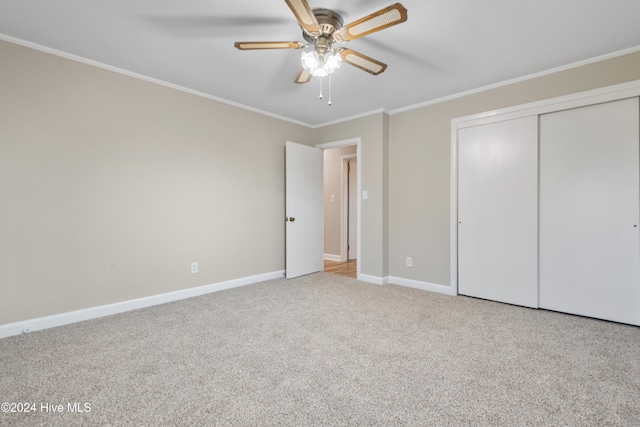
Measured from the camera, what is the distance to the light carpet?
1.50 metres

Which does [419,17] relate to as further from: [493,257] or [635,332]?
[635,332]

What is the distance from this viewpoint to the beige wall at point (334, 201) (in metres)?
6.04

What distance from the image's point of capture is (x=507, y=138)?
10.5 feet

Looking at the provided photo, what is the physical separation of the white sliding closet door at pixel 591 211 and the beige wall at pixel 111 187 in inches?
134

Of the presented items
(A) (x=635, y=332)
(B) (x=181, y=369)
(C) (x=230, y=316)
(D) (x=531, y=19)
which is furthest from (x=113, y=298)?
(A) (x=635, y=332)

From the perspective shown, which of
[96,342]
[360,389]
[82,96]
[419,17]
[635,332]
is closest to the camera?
[360,389]

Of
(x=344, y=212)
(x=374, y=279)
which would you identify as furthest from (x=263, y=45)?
(x=344, y=212)

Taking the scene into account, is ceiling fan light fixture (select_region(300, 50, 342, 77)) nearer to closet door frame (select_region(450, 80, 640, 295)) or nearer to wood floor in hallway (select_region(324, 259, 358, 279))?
closet door frame (select_region(450, 80, 640, 295))

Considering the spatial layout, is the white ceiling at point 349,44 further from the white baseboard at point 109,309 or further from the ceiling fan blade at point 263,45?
the white baseboard at point 109,309

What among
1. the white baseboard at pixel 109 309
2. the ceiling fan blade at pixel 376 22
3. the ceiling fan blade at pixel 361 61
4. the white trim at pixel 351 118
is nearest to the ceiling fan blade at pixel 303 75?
the ceiling fan blade at pixel 361 61

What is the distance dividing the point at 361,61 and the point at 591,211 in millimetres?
2540

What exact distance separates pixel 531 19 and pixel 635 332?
265 cm

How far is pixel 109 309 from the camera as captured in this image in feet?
9.39

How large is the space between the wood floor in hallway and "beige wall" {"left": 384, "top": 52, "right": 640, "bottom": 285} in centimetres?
88
